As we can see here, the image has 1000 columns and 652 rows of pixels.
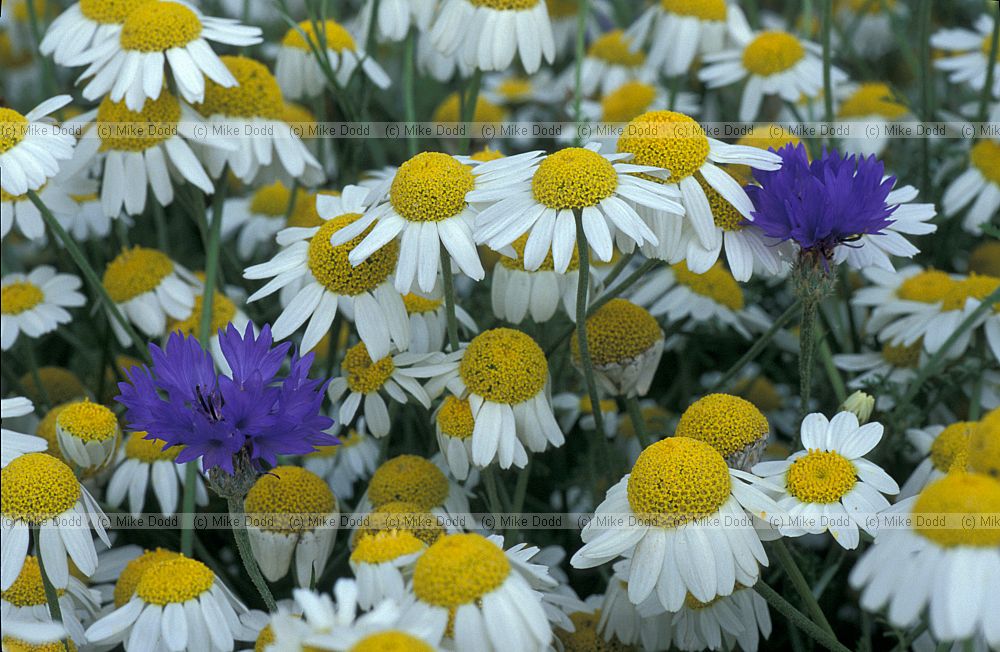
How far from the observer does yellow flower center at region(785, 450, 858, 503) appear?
3.20ft

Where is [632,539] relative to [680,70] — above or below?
below

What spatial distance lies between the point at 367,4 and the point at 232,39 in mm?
363

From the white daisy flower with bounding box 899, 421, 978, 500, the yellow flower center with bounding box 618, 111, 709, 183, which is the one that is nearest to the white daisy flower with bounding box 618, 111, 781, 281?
the yellow flower center with bounding box 618, 111, 709, 183

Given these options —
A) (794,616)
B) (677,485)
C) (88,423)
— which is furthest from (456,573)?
(88,423)

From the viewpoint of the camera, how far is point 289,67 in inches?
60.4

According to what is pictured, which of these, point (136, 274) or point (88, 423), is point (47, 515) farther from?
point (136, 274)

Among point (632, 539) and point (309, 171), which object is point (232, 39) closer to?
point (309, 171)

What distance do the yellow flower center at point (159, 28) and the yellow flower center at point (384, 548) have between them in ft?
2.03

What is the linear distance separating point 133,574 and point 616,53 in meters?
1.22

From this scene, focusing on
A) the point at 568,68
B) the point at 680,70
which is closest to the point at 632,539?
the point at 680,70

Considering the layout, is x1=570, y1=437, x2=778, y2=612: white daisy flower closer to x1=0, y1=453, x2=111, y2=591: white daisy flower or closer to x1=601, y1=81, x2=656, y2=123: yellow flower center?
x1=0, y1=453, x2=111, y2=591: white daisy flower

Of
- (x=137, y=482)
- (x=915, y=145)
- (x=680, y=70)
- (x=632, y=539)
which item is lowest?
(x=137, y=482)

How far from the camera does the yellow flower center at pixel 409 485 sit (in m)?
1.10

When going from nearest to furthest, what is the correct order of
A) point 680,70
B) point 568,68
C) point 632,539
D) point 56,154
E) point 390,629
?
point 390,629, point 632,539, point 56,154, point 680,70, point 568,68
